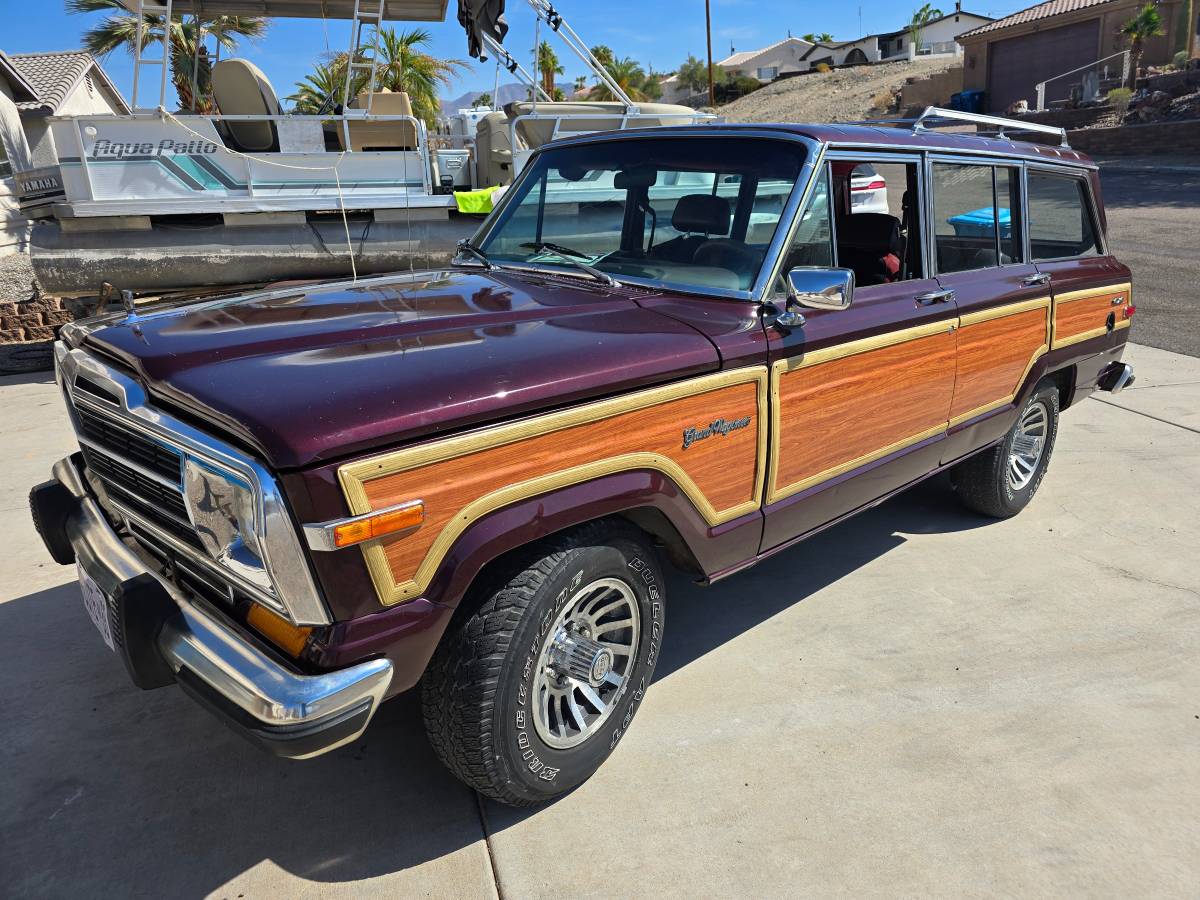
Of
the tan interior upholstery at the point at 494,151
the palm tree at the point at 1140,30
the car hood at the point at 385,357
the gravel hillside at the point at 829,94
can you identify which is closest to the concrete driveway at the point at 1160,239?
the tan interior upholstery at the point at 494,151

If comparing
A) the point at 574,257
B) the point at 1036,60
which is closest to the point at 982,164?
the point at 574,257

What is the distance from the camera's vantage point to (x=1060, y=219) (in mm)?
4562

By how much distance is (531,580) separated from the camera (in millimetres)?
2350

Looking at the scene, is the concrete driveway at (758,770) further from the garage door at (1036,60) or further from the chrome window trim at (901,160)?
the garage door at (1036,60)

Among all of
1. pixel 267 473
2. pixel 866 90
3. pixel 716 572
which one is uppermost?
pixel 866 90

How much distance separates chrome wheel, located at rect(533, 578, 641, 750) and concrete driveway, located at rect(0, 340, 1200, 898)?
241mm

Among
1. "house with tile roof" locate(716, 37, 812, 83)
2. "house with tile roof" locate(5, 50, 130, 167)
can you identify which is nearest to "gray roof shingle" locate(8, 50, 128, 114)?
"house with tile roof" locate(5, 50, 130, 167)

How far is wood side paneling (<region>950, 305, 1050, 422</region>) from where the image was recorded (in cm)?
382

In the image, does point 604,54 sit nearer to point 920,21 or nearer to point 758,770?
point 920,21

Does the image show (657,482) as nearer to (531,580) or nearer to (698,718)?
(531,580)

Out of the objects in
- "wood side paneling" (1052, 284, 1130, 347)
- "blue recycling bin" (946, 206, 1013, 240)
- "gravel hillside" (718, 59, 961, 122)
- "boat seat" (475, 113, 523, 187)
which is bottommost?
"wood side paneling" (1052, 284, 1130, 347)

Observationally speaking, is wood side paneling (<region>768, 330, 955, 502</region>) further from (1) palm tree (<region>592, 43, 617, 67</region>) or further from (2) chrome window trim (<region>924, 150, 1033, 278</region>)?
(1) palm tree (<region>592, 43, 617, 67</region>)

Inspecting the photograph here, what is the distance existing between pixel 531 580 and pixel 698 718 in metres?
1.06

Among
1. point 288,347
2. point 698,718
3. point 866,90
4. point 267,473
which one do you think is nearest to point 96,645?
point 288,347
